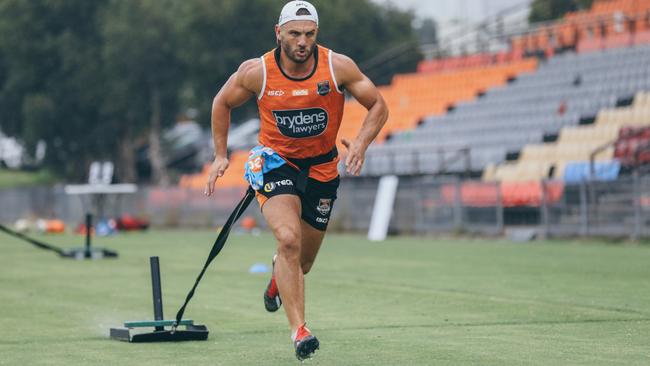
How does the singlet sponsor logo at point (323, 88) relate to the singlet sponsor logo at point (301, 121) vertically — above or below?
above

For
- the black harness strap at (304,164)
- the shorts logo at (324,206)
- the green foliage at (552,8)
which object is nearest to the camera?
the black harness strap at (304,164)

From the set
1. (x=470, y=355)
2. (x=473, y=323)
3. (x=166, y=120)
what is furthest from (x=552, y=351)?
(x=166, y=120)

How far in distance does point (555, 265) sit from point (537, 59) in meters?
20.7

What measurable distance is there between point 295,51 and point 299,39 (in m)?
0.09

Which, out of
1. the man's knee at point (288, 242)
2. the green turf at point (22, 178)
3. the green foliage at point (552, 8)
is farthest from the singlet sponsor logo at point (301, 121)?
the green turf at point (22, 178)

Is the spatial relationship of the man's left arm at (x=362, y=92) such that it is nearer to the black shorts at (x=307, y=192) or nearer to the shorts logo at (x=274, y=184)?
the black shorts at (x=307, y=192)

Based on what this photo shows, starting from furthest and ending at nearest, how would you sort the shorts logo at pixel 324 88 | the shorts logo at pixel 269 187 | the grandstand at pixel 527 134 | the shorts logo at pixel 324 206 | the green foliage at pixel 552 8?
the green foliage at pixel 552 8
the grandstand at pixel 527 134
the shorts logo at pixel 324 206
the shorts logo at pixel 269 187
the shorts logo at pixel 324 88

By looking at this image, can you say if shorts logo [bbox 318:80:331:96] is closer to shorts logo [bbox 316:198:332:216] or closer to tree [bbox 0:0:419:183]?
shorts logo [bbox 316:198:332:216]

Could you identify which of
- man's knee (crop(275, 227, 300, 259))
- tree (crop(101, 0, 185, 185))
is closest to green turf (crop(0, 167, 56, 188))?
tree (crop(101, 0, 185, 185))

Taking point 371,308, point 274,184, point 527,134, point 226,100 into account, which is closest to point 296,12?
point 226,100

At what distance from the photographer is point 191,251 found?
24.5 meters

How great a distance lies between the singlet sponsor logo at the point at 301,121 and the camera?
29.5 ft

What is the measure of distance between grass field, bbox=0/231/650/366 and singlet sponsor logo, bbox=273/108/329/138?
1.60m

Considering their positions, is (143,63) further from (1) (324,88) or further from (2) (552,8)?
(1) (324,88)
